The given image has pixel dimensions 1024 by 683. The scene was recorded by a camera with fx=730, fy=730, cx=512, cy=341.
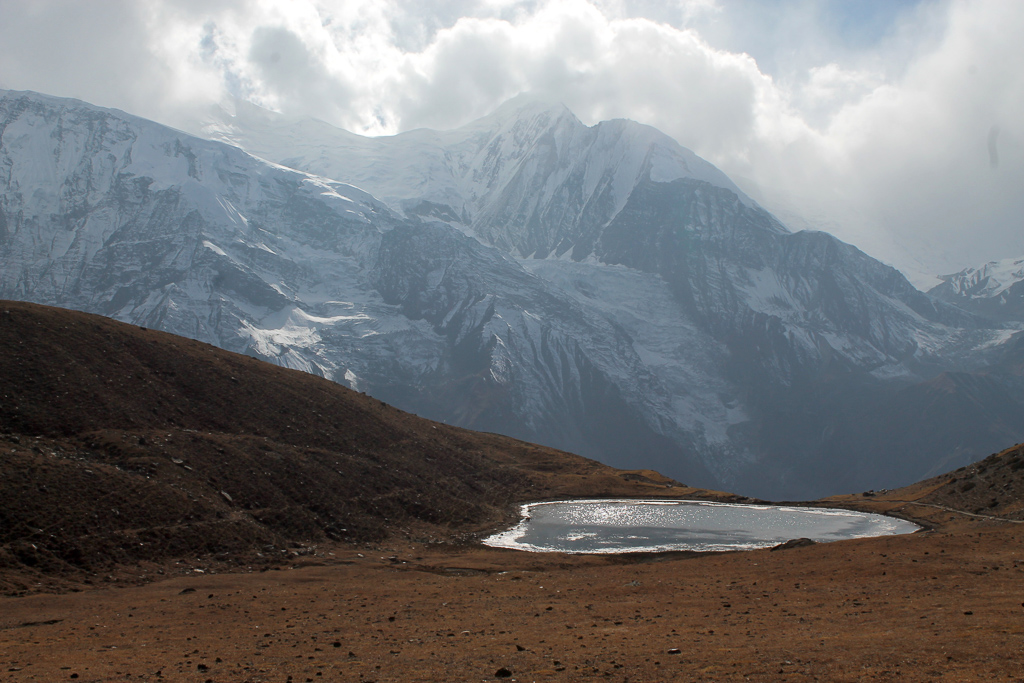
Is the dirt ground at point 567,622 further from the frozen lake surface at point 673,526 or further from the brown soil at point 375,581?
the frozen lake surface at point 673,526

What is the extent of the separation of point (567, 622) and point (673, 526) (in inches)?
2398

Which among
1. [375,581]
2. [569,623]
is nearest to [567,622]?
[569,623]

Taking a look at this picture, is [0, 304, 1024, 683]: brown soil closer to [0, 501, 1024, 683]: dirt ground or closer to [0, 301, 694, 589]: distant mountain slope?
[0, 501, 1024, 683]: dirt ground

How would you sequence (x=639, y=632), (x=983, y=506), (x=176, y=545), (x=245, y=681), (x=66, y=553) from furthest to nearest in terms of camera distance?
(x=983, y=506)
(x=176, y=545)
(x=66, y=553)
(x=639, y=632)
(x=245, y=681)

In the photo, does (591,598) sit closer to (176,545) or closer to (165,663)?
(165,663)

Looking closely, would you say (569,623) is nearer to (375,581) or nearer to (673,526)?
(375,581)

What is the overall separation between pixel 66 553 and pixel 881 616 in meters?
50.3

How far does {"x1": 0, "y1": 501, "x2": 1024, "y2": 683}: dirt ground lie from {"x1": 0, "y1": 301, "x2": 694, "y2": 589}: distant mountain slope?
791cm

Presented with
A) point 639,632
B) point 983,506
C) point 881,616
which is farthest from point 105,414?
point 983,506

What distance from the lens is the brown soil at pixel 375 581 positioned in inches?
1074

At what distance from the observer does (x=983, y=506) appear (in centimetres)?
7988

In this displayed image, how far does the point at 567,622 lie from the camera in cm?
3638

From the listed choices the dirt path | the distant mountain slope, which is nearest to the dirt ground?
the dirt path

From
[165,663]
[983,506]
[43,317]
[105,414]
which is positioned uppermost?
[43,317]
